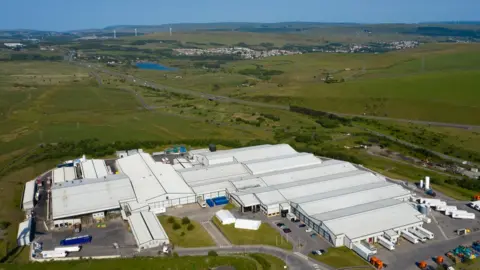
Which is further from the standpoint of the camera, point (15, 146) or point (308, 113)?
point (308, 113)

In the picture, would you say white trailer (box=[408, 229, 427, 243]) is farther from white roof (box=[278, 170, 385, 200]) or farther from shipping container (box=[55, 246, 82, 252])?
shipping container (box=[55, 246, 82, 252])

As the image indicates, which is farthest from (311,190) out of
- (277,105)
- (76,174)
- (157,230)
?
(277,105)

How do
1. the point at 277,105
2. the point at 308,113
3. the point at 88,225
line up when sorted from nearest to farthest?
1. the point at 88,225
2. the point at 308,113
3. the point at 277,105

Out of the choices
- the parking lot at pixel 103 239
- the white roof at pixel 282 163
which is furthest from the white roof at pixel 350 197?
the parking lot at pixel 103 239

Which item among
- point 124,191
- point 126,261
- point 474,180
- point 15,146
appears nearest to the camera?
point 126,261

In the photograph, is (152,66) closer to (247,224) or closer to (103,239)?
(103,239)

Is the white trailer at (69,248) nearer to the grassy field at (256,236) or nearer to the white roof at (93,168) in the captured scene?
the grassy field at (256,236)

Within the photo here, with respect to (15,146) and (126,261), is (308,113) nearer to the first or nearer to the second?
(15,146)

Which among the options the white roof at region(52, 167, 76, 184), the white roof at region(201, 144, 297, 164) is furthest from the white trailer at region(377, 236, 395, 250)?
the white roof at region(52, 167, 76, 184)
